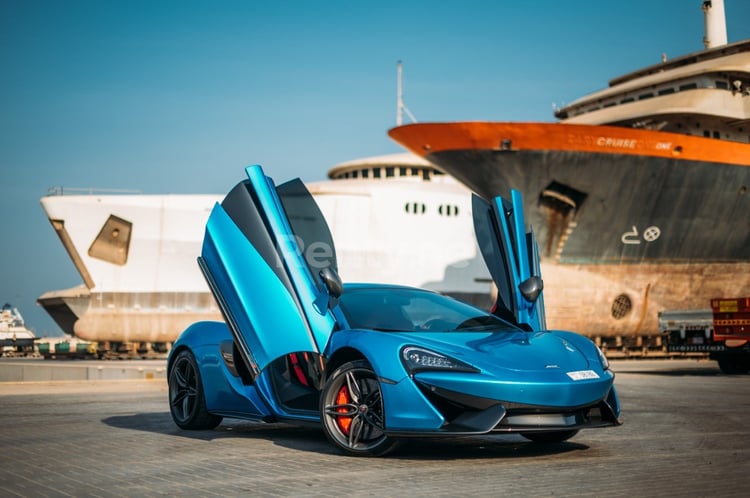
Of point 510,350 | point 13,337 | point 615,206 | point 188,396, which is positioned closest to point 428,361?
point 510,350

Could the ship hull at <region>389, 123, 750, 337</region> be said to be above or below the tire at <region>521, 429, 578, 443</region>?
above

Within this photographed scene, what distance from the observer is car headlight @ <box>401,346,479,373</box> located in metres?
4.96

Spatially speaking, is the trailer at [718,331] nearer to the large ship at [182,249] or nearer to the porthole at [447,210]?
the large ship at [182,249]

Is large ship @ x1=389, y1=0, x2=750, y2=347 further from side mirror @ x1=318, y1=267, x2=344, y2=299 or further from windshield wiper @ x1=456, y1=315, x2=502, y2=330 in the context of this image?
side mirror @ x1=318, y1=267, x2=344, y2=299

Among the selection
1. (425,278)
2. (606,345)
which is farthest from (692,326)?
(425,278)

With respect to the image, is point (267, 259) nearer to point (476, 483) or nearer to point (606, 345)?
point (476, 483)

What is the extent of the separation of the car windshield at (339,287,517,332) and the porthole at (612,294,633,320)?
84.0ft

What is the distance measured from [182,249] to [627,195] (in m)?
19.8

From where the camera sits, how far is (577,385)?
506cm

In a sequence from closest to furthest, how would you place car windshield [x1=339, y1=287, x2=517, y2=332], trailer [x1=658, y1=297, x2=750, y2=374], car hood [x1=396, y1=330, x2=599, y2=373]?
car hood [x1=396, y1=330, x2=599, y2=373], car windshield [x1=339, y1=287, x2=517, y2=332], trailer [x1=658, y1=297, x2=750, y2=374]

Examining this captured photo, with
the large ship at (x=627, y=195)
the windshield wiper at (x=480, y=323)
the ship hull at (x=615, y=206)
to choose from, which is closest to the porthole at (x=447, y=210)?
the large ship at (x=627, y=195)

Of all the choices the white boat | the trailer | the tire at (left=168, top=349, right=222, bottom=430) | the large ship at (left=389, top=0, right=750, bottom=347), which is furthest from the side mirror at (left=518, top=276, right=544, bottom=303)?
the white boat

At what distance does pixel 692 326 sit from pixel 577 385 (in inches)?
602

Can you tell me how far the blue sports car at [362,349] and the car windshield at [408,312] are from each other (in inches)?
0.5
